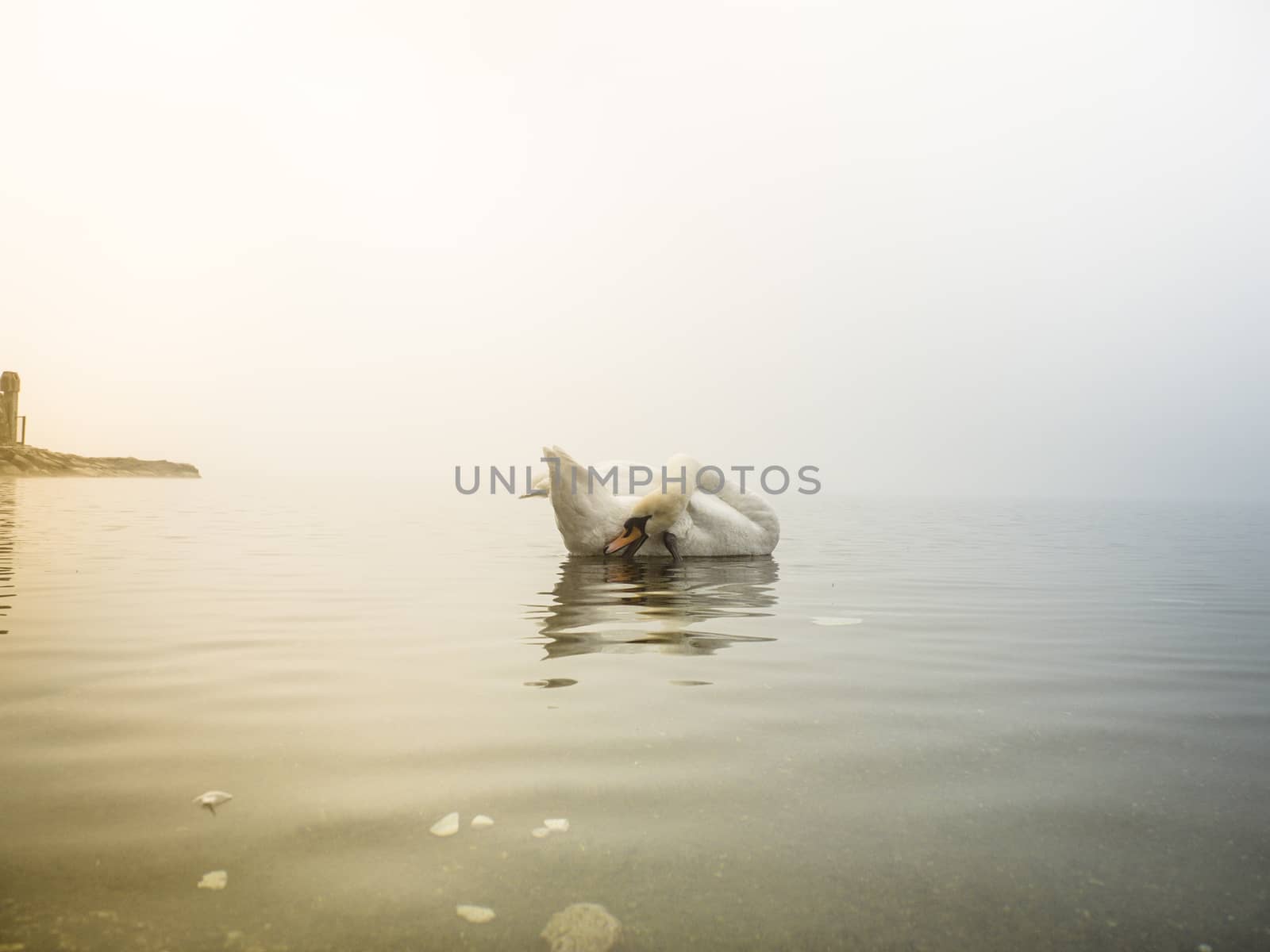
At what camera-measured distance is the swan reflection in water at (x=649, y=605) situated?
571cm

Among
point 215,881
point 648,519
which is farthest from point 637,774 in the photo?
point 648,519

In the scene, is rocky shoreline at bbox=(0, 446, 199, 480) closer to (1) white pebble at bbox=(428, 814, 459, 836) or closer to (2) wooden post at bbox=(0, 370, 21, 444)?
(2) wooden post at bbox=(0, 370, 21, 444)

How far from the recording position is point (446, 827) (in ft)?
8.44

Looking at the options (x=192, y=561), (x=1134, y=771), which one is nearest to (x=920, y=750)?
(x=1134, y=771)

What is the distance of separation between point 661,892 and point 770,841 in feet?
1.47

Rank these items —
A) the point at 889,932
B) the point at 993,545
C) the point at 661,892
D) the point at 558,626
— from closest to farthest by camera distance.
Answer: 1. the point at 889,932
2. the point at 661,892
3. the point at 558,626
4. the point at 993,545

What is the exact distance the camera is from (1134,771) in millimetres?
3232

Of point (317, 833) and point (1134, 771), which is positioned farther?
point (1134, 771)

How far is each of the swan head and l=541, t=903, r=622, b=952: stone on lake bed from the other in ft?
26.7

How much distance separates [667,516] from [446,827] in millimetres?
7987

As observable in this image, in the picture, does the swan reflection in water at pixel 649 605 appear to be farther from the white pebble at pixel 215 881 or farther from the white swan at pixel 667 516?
the white pebble at pixel 215 881

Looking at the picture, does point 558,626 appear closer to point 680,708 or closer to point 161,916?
point 680,708

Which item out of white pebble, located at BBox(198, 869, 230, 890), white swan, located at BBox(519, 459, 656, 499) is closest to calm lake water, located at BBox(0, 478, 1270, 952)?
white pebble, located at BBox(198, 869, 230, 890)

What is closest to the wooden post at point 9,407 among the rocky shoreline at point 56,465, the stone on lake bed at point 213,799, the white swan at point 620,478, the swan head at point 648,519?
the rocky shoreline at point 56,465
